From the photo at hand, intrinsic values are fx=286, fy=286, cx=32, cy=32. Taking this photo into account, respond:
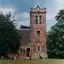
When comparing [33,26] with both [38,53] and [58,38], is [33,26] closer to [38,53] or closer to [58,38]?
[38,53]

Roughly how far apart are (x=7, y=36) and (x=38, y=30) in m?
21.3

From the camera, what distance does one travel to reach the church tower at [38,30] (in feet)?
235

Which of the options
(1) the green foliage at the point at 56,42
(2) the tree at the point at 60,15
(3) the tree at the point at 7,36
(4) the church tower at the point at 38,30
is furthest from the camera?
(4) the church tower at the point at 38,30

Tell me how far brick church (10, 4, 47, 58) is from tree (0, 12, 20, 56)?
16189 mm

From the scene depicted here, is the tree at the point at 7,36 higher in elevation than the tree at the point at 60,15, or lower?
lower

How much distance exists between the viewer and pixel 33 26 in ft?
239

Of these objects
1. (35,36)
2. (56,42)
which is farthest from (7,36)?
A: (35,36)

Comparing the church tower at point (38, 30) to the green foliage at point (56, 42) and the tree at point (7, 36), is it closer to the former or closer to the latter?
the tree at point (7, 36)

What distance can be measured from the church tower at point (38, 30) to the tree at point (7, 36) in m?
Answer: 16.6

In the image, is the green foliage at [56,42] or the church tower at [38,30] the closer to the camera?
the green foliage at [56,42]

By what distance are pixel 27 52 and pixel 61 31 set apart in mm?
29416

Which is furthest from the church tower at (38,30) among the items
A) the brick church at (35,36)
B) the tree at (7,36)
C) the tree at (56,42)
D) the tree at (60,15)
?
the tree at (56,42)

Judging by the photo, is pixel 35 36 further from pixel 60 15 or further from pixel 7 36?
pixel 7 36

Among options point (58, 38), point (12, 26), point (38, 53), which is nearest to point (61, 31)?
point (58, 38)
